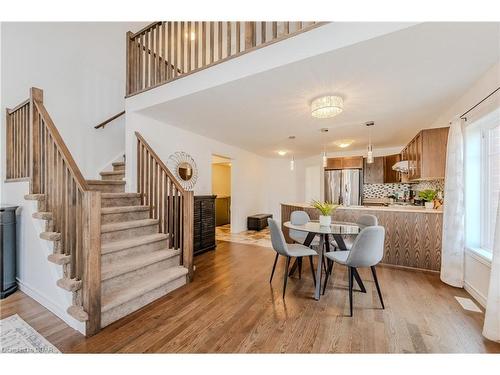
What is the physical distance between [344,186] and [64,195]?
5.84m

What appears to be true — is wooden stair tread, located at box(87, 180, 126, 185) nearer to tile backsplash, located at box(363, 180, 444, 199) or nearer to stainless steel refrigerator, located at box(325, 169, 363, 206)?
stainless steel refrigerator, located at box(325, 169, 363, 206)

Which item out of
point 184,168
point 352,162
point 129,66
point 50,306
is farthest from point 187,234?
point 352,162

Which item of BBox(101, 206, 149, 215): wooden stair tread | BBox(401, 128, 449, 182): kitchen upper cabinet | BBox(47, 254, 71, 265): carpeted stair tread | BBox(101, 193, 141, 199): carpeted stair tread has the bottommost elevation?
BBox(47, 254, 71, 265): carpeted stair tread

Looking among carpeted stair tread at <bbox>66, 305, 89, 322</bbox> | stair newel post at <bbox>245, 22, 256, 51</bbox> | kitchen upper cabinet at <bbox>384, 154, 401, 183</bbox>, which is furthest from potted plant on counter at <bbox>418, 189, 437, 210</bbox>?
carpeted stair tread at <bbox>66, 305, 89, 322</bbox>

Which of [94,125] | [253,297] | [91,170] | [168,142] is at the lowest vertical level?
[253,297]

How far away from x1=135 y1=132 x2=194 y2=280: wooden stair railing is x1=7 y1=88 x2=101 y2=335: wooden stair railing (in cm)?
111

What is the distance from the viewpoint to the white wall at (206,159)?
3.47 m

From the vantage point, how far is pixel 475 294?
7.95 ft

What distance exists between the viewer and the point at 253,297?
8.02 ft

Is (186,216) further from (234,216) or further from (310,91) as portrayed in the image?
(234,216)

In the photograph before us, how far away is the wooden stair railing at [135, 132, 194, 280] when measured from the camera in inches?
113

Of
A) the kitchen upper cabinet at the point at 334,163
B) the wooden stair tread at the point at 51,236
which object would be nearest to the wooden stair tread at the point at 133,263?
the wooden stair tread at the point at 51,236
